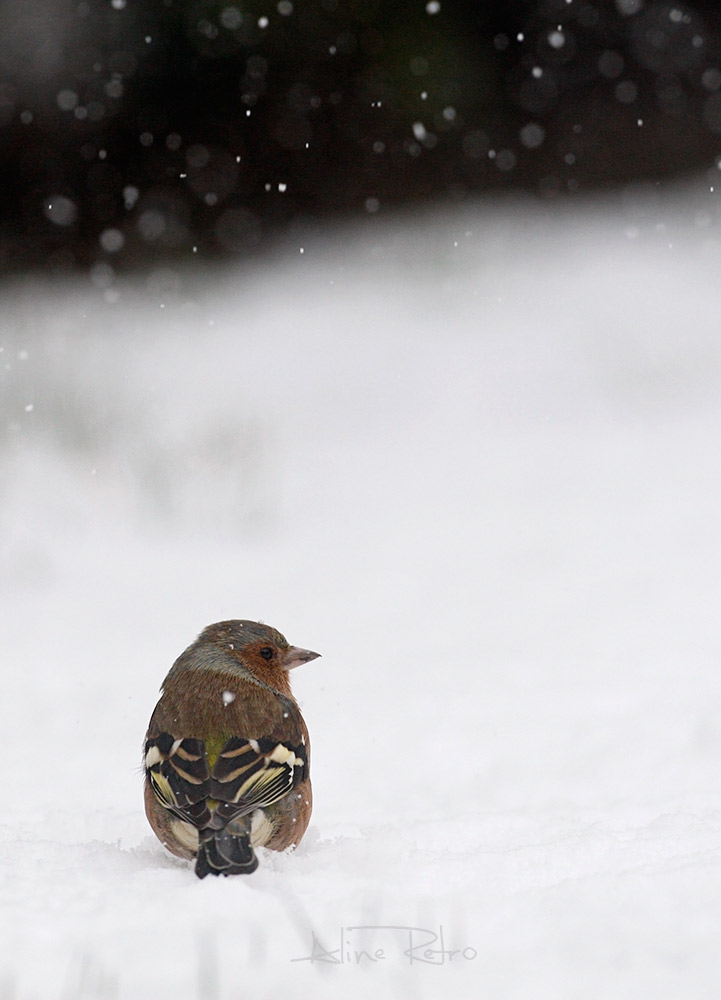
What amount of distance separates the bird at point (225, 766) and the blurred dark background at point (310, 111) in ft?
34.9

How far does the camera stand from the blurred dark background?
13.4m

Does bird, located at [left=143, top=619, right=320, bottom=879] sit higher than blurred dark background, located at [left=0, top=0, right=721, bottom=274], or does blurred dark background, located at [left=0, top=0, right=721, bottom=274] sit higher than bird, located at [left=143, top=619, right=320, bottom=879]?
blurred dark background, located at [left=0, top=0, right=721, bottom=274]

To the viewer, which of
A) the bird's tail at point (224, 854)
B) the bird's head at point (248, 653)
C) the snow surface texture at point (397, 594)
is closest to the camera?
the snow surface texture at point (397, 594)

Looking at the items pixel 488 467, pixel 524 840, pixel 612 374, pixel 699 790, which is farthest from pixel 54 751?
pixel 612 374

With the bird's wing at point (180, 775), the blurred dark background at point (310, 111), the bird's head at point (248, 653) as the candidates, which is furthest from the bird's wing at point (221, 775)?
the blurred dark background at point (310, 111)

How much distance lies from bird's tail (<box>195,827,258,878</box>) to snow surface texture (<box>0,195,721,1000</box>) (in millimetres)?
80

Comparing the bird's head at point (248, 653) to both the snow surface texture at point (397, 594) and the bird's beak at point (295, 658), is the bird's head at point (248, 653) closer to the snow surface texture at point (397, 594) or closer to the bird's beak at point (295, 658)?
the bird's beak at point (295, 658)

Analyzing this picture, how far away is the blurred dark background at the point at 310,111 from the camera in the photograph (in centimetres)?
1341

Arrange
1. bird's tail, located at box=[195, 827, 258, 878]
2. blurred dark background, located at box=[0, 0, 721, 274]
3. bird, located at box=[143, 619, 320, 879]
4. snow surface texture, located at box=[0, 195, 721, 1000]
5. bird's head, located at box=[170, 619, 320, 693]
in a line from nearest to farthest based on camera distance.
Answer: snow surface texture, located at box=[0, 195, 721, 1000] < bird's tail, located at box=[195, 827, 258, 878] < bird, located at box=[143, 619, 320, 879] < bird's head, located at box=[170, 619, 320, 693] < blurred dark background, located at box=[0, 0, 721, 274]

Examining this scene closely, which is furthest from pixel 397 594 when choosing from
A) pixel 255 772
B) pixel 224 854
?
pixel 224 854

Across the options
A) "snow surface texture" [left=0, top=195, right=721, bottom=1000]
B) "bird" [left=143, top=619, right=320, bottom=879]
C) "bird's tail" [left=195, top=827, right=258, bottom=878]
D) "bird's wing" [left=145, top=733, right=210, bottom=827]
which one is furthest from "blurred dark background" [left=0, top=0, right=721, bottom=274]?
"bird's tail" [left=195, top=827, right=258, bottom=878]

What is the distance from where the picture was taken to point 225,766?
3.27 metres

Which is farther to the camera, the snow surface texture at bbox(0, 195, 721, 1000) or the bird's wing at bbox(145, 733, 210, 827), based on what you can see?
the bird's wing at bbox(145, 733, 210, 827)

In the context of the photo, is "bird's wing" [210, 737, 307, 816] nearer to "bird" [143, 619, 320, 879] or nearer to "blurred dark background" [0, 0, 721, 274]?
"bird" [143, 619, 320, 879]
